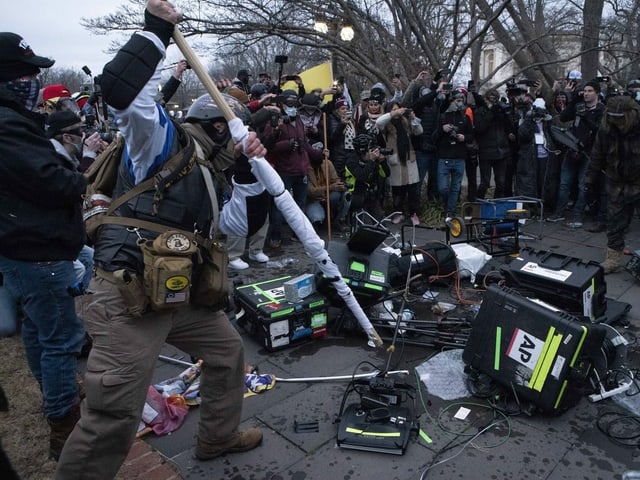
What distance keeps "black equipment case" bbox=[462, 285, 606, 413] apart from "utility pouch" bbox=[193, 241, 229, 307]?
6.56 ft

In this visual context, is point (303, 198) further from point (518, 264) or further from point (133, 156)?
point (133, 156)

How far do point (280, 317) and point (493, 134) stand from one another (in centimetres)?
573

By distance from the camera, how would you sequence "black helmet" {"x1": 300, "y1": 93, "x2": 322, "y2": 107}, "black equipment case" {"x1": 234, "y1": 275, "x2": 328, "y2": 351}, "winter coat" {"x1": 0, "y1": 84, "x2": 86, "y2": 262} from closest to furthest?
"winter coat" {"x1": 0, "y1": 84, "x2": 86, "y2": 262} → "black equipment case" {"x1": 234, "y1": 275, "x2": 328, "y2": 351} → "black helmet" {"x1": 300, "y1": 93, "x2": 322, "y2": 107}

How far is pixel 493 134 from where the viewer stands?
8203 millimetres

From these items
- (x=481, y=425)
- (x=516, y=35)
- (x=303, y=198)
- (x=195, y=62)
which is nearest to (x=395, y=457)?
(x=481, y=425)

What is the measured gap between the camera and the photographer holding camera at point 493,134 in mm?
8188

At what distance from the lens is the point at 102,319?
220 cm

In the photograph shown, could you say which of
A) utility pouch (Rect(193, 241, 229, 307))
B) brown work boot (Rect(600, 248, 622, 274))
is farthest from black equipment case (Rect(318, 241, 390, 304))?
brown work boot (Rect(600, 248, 622, 274))

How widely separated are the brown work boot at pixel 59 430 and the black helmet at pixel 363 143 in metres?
5.48

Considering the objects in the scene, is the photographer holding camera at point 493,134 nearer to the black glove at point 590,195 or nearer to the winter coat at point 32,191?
the black glove at point 590,195

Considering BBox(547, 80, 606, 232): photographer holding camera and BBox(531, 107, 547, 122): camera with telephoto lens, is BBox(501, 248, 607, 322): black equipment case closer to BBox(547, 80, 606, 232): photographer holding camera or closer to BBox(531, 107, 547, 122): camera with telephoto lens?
BBox(547, 80, 606, 232): photographer holding camera

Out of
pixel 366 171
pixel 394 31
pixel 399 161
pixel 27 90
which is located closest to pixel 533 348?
pixel 27 90

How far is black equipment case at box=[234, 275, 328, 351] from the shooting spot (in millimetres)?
4148

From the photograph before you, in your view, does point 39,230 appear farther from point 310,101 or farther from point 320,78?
point 320,78
